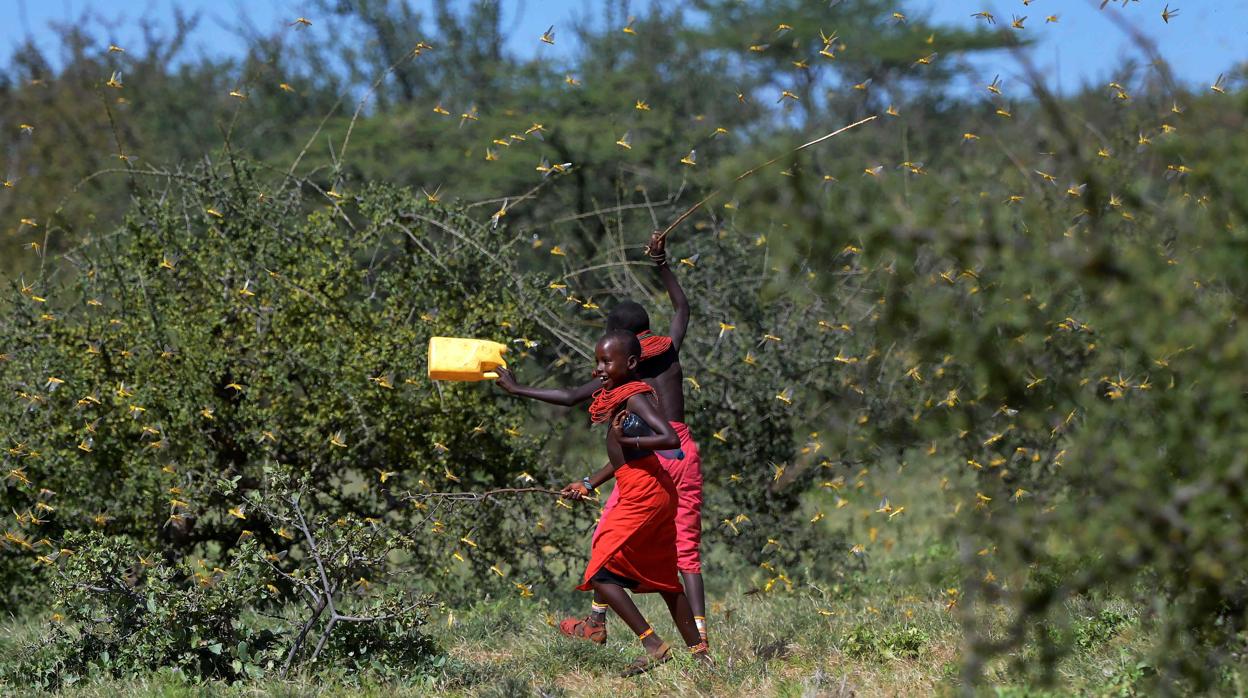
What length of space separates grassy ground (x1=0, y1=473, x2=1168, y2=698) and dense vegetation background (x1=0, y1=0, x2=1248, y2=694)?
0.03 meters

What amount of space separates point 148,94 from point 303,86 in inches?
169

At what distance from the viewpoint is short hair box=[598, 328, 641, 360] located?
535 centimetres

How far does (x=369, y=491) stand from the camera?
7.46 meters

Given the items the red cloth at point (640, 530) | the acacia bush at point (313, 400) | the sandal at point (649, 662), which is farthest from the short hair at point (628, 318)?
the sandal at point (649, 662)

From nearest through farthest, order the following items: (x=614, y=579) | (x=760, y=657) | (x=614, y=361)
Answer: (x=614, y=361), (x=614, y=579), (x=760, y=657)

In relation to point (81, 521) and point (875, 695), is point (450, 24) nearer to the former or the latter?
point (81, 521)

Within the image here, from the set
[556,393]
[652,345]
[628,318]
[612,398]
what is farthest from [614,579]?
[628,318]

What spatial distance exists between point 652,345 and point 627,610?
1135mm

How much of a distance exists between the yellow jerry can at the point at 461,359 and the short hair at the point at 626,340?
2.48 feet

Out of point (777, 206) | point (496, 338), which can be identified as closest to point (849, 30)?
point (496, 338)

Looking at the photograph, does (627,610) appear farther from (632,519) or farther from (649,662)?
(632,519)

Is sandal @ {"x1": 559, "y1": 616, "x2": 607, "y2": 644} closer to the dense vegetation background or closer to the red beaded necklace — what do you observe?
the dense vegetation background

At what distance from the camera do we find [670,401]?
5.79 m

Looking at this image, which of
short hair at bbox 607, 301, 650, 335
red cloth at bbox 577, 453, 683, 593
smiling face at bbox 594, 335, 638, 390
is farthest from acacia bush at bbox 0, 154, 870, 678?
smiling face at bbox 594, 335, 638, 390
